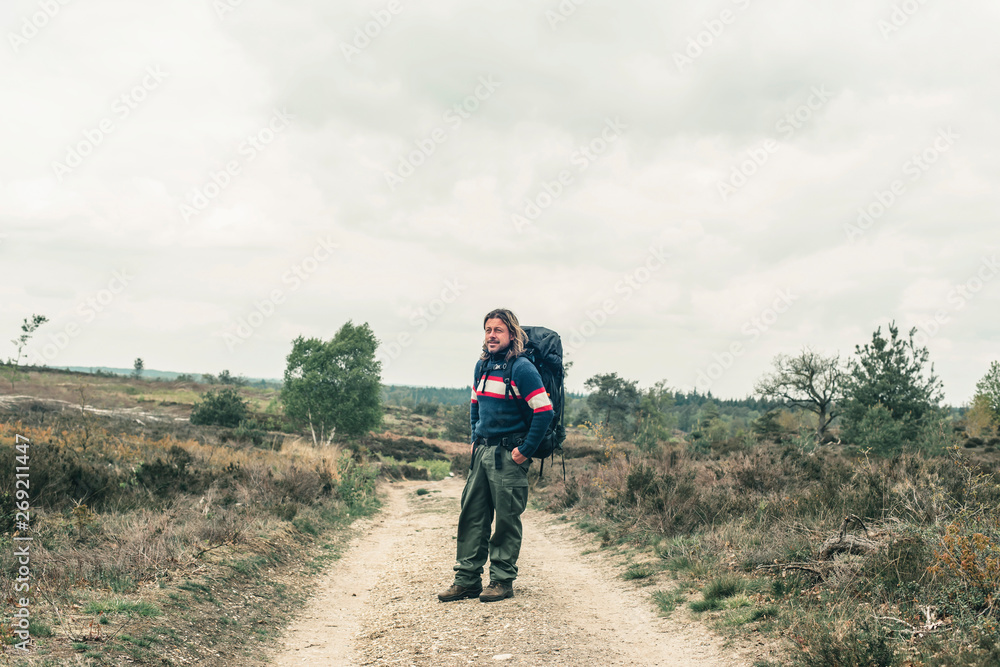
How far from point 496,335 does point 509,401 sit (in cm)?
64

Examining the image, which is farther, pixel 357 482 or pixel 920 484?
pixel 357 482

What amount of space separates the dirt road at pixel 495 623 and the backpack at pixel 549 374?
1469 mm

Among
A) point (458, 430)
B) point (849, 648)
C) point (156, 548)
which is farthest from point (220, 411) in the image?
point (458, 430)

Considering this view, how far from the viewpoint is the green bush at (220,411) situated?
33375 millimetres

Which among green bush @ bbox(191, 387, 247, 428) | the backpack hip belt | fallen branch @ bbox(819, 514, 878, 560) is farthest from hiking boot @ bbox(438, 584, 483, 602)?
green bush @ bbox(191, 387, 247, 428)

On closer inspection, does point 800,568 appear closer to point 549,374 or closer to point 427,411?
point 549,374

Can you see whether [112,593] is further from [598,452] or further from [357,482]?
[598,452]

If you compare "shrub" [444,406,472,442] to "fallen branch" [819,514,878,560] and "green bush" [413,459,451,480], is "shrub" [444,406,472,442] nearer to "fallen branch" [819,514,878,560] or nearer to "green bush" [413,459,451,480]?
"green bush" [413,459,451,480]

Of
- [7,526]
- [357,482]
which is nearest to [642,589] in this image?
[7,526]

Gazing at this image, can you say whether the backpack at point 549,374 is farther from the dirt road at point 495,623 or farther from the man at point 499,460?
the dirt road at point 495,623

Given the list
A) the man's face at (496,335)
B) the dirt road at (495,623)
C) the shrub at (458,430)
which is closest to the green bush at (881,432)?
the dirt road at (495,623)

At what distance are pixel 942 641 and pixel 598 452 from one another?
22772 mm

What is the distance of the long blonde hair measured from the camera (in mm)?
5480

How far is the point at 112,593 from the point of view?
4621mm
